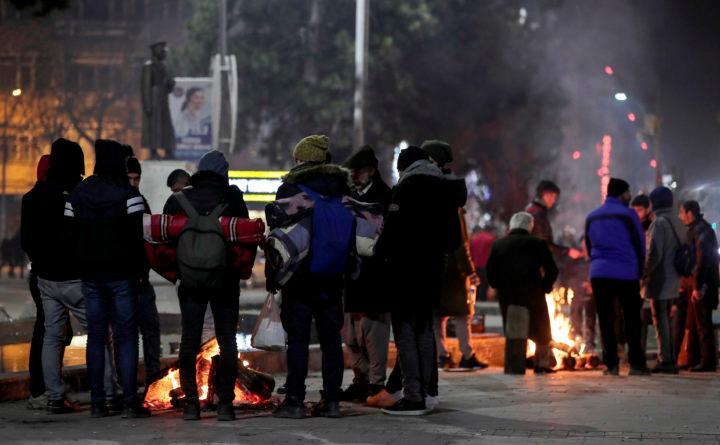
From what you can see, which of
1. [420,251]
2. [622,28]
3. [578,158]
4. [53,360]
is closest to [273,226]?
[420,251]

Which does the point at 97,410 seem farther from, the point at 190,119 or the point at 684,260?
the point at 190,119

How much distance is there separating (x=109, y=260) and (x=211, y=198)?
0.75 metres

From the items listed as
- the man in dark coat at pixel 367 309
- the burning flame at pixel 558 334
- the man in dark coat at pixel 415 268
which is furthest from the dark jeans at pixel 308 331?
the burning flame at pixel 558 334

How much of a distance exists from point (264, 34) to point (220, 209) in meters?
40.3

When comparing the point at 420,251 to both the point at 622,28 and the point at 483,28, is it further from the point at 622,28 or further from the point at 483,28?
the point at 622,28

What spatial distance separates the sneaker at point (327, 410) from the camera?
9.68 meters

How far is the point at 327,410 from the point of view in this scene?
31.8 feet

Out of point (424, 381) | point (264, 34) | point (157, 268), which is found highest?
point (264, 34)

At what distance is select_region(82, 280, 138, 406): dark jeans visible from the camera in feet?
31.5

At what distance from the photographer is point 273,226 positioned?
31.8 ft

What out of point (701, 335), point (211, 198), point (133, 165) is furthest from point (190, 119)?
point (211, 198)

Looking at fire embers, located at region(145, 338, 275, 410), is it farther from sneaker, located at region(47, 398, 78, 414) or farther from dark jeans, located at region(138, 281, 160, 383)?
sneaker, located at region(47, 398, 78, 414)

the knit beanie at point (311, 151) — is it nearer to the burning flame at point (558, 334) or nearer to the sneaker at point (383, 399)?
the sneaker at point (383, 399)

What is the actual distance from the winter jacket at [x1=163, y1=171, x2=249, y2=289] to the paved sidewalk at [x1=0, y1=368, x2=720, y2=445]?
0.99 meters
